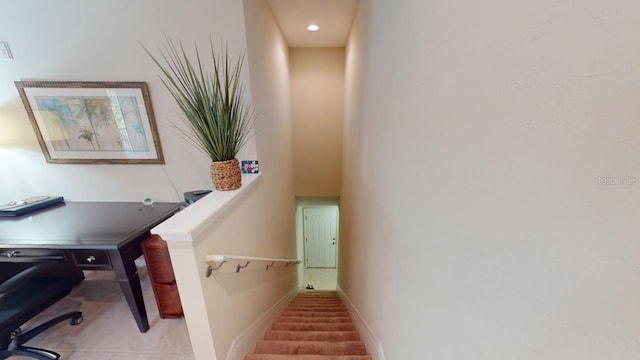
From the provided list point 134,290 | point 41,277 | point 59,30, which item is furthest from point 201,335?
point 59,30

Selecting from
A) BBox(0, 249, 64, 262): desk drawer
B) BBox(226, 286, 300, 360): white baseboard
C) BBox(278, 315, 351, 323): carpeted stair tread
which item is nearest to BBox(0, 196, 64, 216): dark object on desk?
BBox(0, 249, 64, 262): desk drawer

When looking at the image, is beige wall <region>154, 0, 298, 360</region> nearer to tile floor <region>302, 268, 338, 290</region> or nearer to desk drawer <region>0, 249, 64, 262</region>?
desk drawer <region>0, 249, 64, 262</region>

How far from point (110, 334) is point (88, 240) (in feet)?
2.44

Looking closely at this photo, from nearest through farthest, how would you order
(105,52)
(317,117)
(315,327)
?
(105,52), (315,327), (317,117)

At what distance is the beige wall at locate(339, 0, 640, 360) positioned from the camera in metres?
0.29

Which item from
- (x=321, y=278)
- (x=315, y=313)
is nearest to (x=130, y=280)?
(x=315, y=313)

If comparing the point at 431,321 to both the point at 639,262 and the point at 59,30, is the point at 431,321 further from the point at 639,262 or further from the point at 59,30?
the point at 59,30

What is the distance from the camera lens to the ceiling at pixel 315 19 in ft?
7.20

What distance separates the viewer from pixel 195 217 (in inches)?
40.1

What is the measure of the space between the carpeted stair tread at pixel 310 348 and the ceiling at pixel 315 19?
115 inches

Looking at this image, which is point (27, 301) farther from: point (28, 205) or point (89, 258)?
point (28, 205)

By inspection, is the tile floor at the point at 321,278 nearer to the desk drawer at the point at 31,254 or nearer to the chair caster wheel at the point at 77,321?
the chair caster wheel at the point at 77,321

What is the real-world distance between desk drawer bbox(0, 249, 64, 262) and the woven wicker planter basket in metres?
1.11

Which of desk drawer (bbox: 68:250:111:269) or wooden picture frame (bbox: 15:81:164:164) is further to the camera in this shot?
wooden picture frame (bbox: 15:81:164:164)
